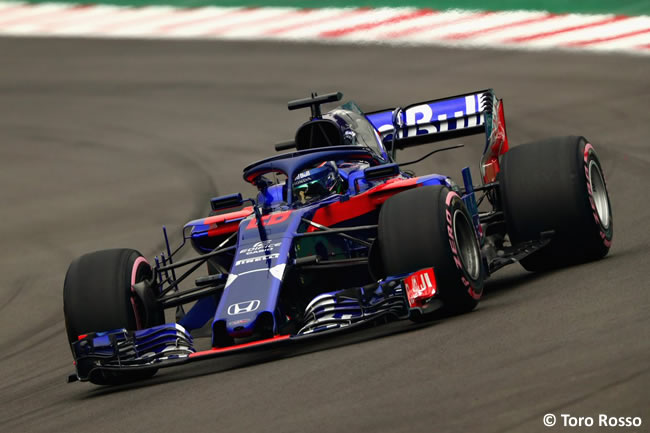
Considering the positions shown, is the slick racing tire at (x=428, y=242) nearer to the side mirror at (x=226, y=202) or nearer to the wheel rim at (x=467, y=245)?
the wheel rim at (x=467, y=245)

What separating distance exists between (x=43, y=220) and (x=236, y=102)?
18.8ft

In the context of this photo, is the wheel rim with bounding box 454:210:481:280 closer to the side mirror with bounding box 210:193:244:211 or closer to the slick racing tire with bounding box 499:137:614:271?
the slick racing tire with bounding box 499:137:614:271

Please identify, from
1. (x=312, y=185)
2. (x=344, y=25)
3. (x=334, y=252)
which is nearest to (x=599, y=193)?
(x=312, y=185)

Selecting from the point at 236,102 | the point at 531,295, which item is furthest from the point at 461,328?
the point at 236,102

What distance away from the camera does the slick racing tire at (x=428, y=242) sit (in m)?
7.87

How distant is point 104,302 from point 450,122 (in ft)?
14.5

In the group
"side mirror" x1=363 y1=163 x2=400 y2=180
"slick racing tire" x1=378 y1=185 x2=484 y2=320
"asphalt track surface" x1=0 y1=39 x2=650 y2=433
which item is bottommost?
"asphalt track surface" x1=0 y1=39 x2=650 y2=433

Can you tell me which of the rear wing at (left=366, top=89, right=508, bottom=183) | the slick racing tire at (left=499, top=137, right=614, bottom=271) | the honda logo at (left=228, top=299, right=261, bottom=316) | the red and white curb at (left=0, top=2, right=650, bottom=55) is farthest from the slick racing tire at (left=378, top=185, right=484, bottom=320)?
the red and white curb at (left=0, top=2, right=650, bottom=55)

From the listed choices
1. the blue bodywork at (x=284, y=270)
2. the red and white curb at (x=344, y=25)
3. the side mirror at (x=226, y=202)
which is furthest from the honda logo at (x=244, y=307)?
the red and white curb at (x=344, y=25)

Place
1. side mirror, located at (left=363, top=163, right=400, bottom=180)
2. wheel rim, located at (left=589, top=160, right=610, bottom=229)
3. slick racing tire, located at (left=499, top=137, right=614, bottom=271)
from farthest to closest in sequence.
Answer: wheel rim, located at (left=589, top=160, right=610, bottom=229) < slick racing tire, located at (left=499, top=137, right=614, bottom=271) < side mirror, located at (left=363, top=163, right=400, bottom=180)

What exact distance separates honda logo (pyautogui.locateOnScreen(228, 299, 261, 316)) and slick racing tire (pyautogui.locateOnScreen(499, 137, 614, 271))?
9.31 ft

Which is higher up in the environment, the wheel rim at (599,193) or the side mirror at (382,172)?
the side mirror at (382,172)

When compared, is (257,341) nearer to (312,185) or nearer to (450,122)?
(312,185)

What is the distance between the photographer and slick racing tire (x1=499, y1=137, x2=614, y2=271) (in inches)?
374
